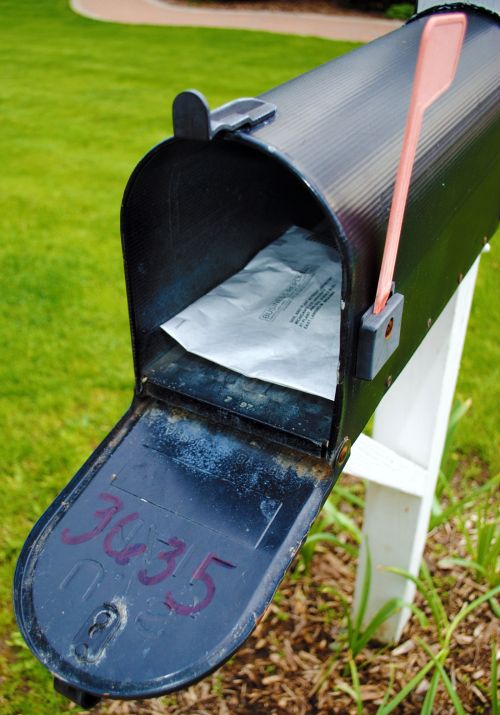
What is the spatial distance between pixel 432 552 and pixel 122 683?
65.1 inches

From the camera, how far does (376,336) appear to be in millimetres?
711

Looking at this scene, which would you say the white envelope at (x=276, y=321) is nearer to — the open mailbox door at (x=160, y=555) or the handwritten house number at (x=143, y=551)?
the open mailbox door at (x=160, y=555)

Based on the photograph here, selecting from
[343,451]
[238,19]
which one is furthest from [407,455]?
[238,19]

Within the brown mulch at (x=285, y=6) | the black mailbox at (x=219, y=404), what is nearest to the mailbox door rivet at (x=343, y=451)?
the black mailbox at (x=219, y=404)

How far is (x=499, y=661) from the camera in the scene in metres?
1.86

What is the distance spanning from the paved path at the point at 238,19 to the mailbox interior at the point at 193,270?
28.6ft

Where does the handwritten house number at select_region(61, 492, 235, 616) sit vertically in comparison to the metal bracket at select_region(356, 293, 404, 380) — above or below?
below

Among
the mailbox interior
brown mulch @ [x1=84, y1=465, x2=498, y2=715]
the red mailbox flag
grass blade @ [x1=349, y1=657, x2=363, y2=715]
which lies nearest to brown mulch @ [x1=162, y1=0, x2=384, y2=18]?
brown mulch @ [x1=84, y1=465, x2=498, y2=715]

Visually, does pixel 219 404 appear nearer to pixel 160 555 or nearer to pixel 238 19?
pixel 160 555

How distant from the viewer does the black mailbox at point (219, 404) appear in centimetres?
69

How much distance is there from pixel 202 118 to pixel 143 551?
1.56 feet

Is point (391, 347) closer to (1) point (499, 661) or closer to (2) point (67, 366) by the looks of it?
(1) point (499, 661)

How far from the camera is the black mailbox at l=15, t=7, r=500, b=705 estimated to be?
27.1 inches

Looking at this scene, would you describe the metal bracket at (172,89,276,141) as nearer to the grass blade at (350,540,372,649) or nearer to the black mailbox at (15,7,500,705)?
the black mailbox at (15,7,500,705)
